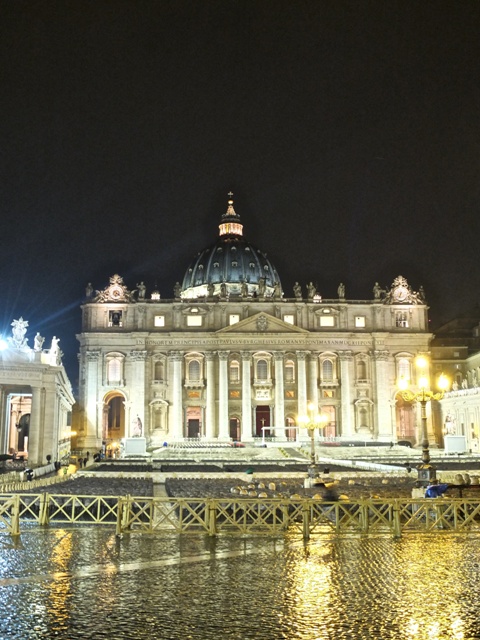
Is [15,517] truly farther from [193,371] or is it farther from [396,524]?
[193,371]

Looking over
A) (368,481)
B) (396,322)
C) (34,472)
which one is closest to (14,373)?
(34,472)

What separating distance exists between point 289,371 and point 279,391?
2.96m

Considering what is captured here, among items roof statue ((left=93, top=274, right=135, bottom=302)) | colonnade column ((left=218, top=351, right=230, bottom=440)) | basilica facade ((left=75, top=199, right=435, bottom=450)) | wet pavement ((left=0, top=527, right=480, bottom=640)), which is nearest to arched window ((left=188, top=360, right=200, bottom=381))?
basilica facade ((left=75, top=199, right=435, bottom=450))

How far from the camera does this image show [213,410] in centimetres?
8050

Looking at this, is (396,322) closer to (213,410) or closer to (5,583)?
(213,410)

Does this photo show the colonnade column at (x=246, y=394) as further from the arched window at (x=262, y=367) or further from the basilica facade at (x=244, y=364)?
the arched window at (x=262, y=367)

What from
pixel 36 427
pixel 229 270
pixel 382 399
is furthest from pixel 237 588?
pixel 229 270

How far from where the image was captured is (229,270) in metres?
106

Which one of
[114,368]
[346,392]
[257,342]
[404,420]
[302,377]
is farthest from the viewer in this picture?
[404,420]

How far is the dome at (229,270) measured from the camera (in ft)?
346

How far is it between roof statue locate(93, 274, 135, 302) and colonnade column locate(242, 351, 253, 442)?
1504 cm

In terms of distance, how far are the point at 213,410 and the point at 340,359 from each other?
52.5 ft

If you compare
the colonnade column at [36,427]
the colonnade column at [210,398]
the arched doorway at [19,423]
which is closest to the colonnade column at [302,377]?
the colonnade column at [210,398]

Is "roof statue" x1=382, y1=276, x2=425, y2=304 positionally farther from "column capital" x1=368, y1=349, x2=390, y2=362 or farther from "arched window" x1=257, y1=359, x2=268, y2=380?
"arched window" x1=257, y1=359, x2=268, y2=380
